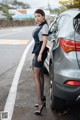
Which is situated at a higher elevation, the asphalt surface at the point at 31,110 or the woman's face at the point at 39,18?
the woman's face at the point at 39,18

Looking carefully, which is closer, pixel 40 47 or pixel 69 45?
pixel 69 45

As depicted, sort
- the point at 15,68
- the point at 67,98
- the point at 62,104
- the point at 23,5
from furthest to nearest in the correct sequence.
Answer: the point at 23,5, the point at 15,68, the point at 62,104, the point at 67,98

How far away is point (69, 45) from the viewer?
5.18 meters

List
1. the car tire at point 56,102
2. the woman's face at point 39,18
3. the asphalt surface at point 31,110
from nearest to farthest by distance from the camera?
the car tire at point 56,102
the asphalt surface at point 31,110
the woman's face at point 39,18

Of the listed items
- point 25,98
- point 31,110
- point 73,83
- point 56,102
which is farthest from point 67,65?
point 25,98

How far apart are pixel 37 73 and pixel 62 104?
0.69 m

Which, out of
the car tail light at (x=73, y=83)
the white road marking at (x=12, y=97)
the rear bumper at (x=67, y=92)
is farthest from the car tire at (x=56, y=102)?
the white road marking at (x=12, y=97)

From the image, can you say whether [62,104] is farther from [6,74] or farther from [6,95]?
[6,74]

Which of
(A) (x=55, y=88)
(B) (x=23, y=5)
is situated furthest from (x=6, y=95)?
(B) (x=23, y=5)

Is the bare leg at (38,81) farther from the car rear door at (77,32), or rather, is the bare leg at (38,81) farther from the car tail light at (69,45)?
the car rear door at (77,32)

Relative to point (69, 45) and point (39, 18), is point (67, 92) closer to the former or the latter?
point (69, 45)

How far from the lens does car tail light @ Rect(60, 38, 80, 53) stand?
202 inches

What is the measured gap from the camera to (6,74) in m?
9.56

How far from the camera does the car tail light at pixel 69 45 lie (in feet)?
16.9
